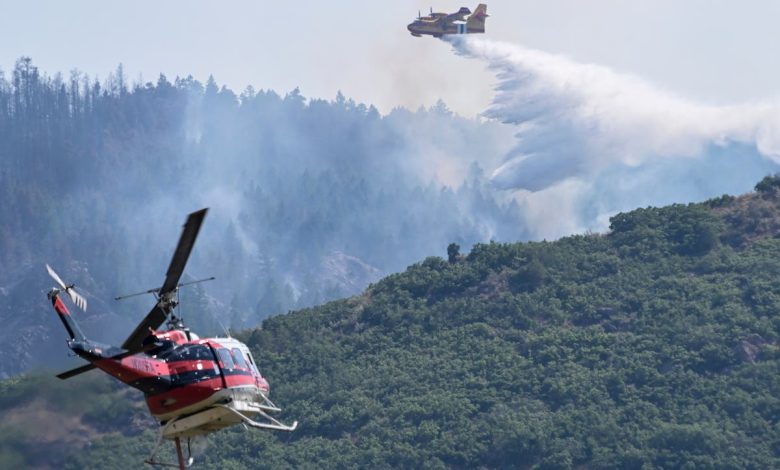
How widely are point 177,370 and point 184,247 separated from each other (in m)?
3.19

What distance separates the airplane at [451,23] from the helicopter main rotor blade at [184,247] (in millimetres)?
84010

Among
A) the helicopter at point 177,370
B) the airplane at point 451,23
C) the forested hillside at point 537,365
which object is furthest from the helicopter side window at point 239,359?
the airplane at point 451,23

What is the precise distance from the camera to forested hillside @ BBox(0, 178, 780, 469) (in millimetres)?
95375

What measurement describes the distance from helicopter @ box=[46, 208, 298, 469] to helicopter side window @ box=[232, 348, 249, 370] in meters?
0.04

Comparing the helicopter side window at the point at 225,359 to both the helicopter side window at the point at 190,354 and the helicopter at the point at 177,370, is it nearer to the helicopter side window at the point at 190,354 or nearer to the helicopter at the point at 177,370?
the helicopter at the point at 177,370

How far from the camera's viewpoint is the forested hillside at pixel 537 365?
95.4 meters

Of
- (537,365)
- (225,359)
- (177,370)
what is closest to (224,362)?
(225,359)

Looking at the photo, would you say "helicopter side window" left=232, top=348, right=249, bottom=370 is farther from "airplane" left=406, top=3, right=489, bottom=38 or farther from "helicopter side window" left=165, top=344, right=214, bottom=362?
"airplane" left=406, top=3, right=489, bottom=38

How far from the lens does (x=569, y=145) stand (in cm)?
15238

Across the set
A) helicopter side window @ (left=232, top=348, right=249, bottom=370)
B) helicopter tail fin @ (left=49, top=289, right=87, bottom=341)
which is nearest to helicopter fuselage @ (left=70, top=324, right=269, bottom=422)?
helicopter side window @ (left=232, top=348, right=249, bottom=370)

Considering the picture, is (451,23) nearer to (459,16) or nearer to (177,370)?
(459,16)

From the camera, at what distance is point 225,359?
47531 millimetres

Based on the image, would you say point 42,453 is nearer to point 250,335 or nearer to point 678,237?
point 250,335

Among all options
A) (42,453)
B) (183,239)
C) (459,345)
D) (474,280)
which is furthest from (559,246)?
(183,239)
